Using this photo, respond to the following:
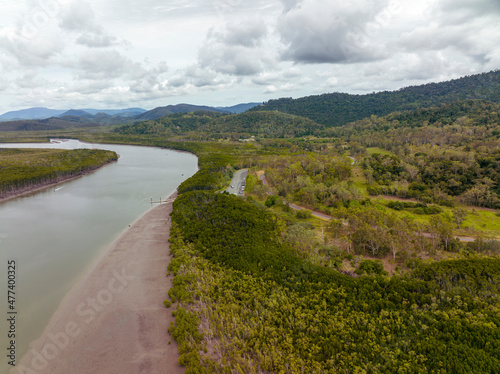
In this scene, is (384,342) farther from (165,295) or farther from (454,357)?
(165,295)

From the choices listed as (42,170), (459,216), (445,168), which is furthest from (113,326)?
(42,170)

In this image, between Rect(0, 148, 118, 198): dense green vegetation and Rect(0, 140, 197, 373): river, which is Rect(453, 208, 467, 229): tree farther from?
Rect(0, 148, 118, 198): dense green vegetation

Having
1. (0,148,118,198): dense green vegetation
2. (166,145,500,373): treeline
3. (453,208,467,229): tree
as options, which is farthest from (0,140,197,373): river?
(453,208,467,229): tree

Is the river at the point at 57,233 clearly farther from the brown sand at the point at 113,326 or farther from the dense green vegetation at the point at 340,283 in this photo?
the dense green vegetation at the point at 340,283

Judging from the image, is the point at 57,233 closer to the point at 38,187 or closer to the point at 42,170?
the point at 38,187

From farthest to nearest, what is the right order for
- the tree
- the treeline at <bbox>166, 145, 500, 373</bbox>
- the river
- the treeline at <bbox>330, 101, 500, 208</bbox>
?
the treeline at <bbox>330, 101, 500, 208</bbox> → the tree → the river → the treeline at <bbox>166, 145, 500, 373</bbox>

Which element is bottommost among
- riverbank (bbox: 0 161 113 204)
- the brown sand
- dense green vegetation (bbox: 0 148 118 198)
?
the brown sand

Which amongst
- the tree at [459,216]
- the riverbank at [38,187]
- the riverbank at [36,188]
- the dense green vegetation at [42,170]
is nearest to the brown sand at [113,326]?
the tree at [459,216]
